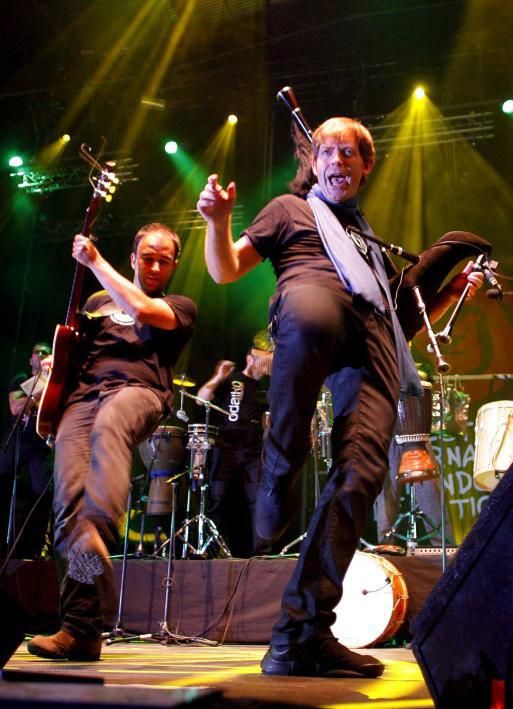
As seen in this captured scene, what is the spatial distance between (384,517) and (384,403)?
531 centimetres

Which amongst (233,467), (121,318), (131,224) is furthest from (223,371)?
(121,318)

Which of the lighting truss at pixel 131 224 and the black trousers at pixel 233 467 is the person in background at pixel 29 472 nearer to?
the black trousers at pixel 233 467

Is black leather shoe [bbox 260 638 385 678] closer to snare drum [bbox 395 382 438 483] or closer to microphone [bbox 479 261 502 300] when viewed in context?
microphone [bbox 479 261 502 300]

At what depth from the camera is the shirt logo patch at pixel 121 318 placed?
376 centimetres

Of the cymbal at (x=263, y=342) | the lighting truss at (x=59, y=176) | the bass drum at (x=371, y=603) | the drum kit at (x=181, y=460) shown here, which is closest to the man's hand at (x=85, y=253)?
the bass drum at (x=371, y=603)

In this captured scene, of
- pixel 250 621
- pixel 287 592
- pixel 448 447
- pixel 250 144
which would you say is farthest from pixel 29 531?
pixel 287 592

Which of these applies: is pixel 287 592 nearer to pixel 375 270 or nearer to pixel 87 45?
pixel 375 270

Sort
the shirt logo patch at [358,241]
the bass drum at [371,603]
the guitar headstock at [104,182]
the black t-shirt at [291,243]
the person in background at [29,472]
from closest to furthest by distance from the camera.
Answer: the black t-shirt at [291,243] < the shirt logo patch at [358,241] < the guitar headstock at [104,182] < the bass drum at [371,603] < the person in background at [29,472]

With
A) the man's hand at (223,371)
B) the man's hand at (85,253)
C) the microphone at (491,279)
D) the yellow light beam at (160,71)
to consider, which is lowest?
the microphone at (491,279)

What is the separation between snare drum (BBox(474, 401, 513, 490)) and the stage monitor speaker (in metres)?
4.53

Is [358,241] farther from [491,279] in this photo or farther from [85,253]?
[85,253]

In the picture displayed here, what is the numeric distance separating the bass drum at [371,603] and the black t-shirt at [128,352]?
2.56 metres

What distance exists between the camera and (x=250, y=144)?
1164 centimetres

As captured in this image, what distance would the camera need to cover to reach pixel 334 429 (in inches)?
108
